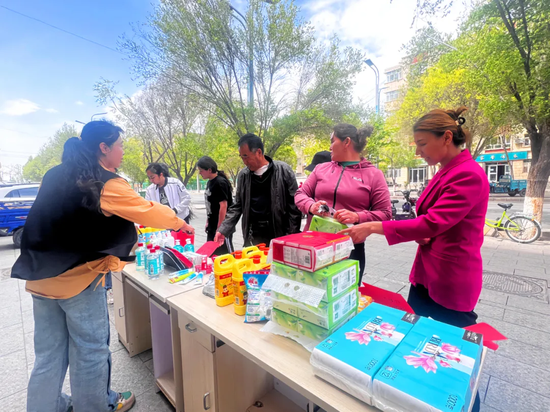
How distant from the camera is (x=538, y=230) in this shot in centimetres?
583

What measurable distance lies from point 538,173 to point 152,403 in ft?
26.0

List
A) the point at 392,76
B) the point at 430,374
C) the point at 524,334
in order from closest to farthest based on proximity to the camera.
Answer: the point at 430,374, the point at 524,334, the point at 392,76

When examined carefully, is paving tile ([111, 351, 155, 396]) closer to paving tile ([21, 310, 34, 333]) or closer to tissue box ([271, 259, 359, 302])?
paving tile ([21, 310, 34, 333])

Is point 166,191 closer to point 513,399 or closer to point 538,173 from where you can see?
point 513,399

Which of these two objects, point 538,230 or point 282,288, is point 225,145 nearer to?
point 538,230

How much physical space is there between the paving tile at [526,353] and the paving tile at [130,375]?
284cm

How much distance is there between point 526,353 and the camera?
2.27 m

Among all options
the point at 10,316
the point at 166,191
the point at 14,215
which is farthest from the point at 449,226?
the point at 14,215

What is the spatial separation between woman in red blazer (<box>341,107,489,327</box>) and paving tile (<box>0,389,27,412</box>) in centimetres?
242

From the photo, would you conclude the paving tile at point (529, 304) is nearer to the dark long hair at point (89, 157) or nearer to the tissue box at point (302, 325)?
the tissue box at point (302, 325)

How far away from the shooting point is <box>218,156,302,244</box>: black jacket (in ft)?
7.89

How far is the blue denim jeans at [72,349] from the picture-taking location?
1443mm

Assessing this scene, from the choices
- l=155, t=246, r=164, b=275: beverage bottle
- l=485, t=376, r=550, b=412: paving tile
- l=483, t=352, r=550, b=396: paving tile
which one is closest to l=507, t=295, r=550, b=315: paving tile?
l=483, t=352, r=550, b=396: paving tile

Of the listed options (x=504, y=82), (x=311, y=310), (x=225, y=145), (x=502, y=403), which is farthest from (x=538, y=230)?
(x=225, y=145)
